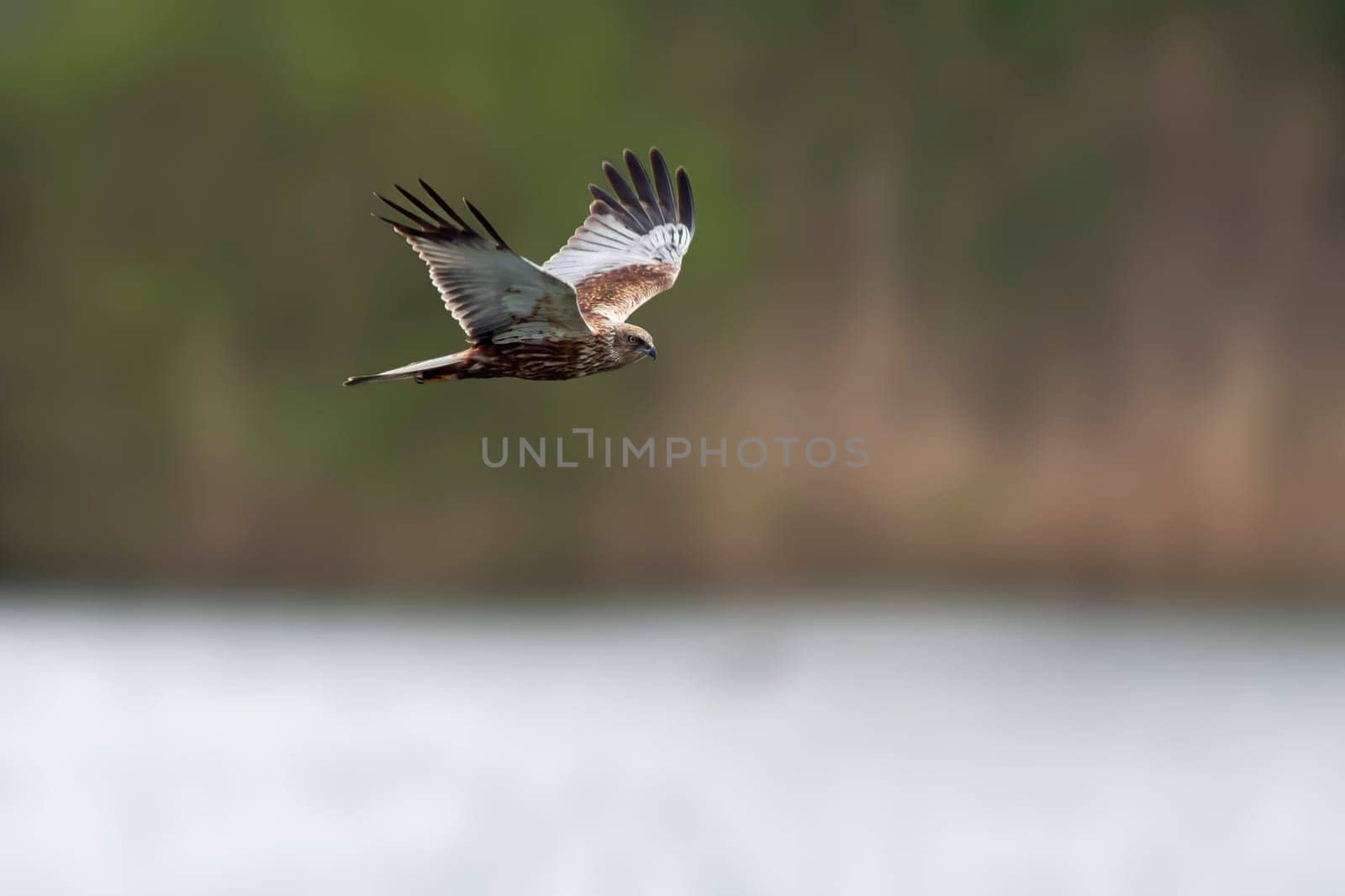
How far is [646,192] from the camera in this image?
13.2 ft

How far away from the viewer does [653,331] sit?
27.8 ft

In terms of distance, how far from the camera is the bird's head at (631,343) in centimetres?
312

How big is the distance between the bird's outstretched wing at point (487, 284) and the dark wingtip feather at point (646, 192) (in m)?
1.05

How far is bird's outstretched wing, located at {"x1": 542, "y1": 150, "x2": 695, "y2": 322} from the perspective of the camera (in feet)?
12.7

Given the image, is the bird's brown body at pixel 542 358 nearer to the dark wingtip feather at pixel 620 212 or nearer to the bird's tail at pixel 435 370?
the bird's tail at pixel 435 370

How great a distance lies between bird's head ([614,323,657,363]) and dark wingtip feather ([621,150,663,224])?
93 cm

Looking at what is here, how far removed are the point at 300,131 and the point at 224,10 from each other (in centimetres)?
89

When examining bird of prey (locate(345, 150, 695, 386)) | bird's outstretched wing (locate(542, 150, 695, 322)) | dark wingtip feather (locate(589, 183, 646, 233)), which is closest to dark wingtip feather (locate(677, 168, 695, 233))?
bird's outstretched wing (locate(542, 150, 695, 322))

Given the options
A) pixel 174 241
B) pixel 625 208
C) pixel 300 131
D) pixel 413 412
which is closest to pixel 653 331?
pixel 413 412

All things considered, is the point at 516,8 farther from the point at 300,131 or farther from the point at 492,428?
the point at 492,428

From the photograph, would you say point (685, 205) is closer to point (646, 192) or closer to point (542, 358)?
point (646, 192)

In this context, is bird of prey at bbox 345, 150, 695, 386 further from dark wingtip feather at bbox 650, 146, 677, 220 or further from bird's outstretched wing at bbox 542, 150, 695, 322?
dark wingtip feather at bbox 650, 146, 677, 220

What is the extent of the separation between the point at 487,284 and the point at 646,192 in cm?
119

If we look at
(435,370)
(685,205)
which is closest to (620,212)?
(685,205)
